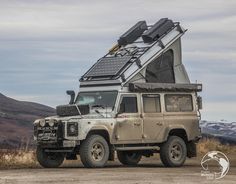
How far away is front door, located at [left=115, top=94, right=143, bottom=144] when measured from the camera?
23.5 metres

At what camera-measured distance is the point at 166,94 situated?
2498 centimetres

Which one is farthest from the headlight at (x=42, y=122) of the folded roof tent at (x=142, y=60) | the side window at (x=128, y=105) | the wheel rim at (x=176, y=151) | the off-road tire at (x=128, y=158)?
the wheel rim at (x=176, y=151)

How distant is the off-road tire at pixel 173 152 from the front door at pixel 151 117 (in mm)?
469

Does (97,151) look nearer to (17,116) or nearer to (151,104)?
(151,104)

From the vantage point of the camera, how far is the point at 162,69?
2552cm

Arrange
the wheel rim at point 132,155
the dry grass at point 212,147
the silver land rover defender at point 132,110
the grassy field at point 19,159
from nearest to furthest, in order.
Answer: the silver land rover defender at point 132,110 → the grassy field at point 19,159 → the wheel rim at point 132,155 → the dry grass at point 212,147

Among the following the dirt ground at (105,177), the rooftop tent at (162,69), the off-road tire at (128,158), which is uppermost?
the rooftop tent at (162,69)

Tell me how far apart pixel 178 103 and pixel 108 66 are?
2.66m

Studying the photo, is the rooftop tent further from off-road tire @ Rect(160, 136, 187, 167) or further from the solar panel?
off-road tire @ Rect(160, 136, 187, 167)

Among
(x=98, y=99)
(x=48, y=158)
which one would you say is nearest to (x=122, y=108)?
(x=98, y=99)

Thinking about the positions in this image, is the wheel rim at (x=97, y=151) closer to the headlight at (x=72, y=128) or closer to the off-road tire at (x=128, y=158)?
the headlight at (x=72, y=128)

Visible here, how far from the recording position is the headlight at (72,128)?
882 inches

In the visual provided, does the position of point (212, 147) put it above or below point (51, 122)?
below

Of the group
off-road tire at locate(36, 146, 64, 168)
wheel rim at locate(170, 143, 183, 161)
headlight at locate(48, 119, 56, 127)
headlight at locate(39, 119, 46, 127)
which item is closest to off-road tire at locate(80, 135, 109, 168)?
headlight at locate(48, 119, 56, 127)
